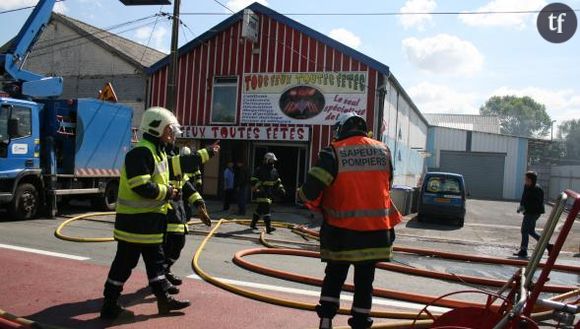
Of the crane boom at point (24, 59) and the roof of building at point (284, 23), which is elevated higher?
the roof of building at point (284, 23)

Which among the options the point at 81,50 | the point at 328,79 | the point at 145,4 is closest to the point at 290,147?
the point at 328,79

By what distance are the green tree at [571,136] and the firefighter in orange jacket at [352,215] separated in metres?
120

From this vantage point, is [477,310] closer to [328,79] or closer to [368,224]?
[368,224]

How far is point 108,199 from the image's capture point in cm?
1457

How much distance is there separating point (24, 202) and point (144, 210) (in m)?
8.04

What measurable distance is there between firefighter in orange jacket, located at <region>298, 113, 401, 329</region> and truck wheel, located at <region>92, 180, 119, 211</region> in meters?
11.4

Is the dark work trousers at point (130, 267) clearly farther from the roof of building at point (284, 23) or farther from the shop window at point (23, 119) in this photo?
the roof of building at point (284, 23)

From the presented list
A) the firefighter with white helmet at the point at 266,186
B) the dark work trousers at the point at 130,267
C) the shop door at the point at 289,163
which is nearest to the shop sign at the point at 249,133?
the shop door at the point at 289,163

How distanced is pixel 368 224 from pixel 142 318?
2.39 m

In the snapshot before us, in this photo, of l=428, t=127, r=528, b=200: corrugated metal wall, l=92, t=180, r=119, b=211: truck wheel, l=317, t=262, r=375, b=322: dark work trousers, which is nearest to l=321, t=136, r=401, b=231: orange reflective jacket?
l=317, t=262, r=375, b=322: dark work trousers

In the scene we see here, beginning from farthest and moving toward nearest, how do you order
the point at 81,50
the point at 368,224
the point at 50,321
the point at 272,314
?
the point at 81,50 → the point at 272,314 → the point at 50,321 → the point at 368,224

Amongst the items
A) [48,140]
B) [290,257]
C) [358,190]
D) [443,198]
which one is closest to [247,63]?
[443,198]

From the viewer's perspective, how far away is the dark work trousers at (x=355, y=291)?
4188 millimetres

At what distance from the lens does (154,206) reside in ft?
16.2
